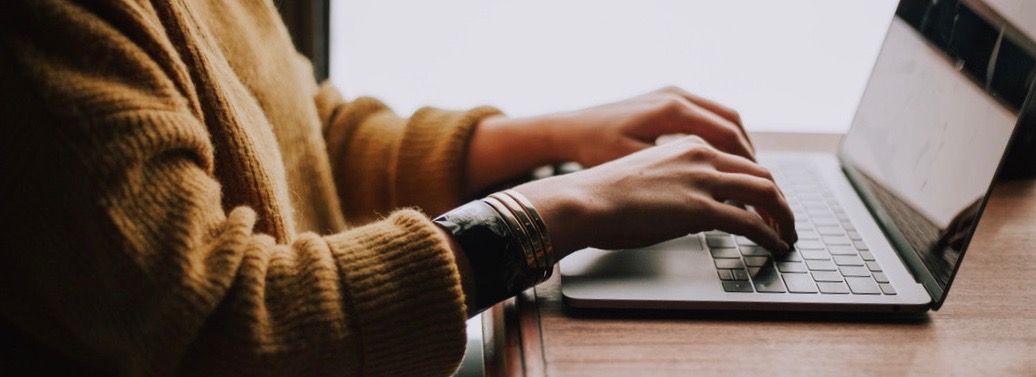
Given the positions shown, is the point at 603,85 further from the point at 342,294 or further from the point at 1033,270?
the point at 342,294

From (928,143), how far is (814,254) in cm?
16

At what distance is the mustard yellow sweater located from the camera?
0.43 m

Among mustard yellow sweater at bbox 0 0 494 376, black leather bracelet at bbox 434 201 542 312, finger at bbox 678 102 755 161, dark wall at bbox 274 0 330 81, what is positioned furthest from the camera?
dark wall at bbox 274 0 330 81

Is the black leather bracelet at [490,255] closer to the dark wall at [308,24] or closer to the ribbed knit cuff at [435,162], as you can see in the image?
the ribbed knit cuff at [435,162]

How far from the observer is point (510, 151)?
2.75ft

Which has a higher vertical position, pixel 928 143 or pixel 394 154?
pixel 928 143

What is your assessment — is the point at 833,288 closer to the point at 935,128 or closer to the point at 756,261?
the point at 756,261

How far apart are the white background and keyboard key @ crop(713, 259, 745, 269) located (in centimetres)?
57

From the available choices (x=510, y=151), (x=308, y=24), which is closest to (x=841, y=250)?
(x=510, y=151)

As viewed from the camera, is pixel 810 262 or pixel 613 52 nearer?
pixel 810 262

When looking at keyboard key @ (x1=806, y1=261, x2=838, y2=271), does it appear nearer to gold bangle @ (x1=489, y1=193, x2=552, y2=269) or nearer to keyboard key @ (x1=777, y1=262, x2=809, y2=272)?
keyboard key @ (x1=777, y1=262, x2=809, y2=272)

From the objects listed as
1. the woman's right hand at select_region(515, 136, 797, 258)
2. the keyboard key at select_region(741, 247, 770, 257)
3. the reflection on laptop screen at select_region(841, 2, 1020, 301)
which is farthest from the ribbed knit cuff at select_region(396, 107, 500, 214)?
the reflection on laptop screen at select_region(841, 2, 1020, 301)

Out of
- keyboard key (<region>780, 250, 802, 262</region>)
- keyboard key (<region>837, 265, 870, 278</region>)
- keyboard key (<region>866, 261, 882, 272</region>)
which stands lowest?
keyboard key (<region>780, 250, 802, 262</region>)

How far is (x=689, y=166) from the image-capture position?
25.6 inches
